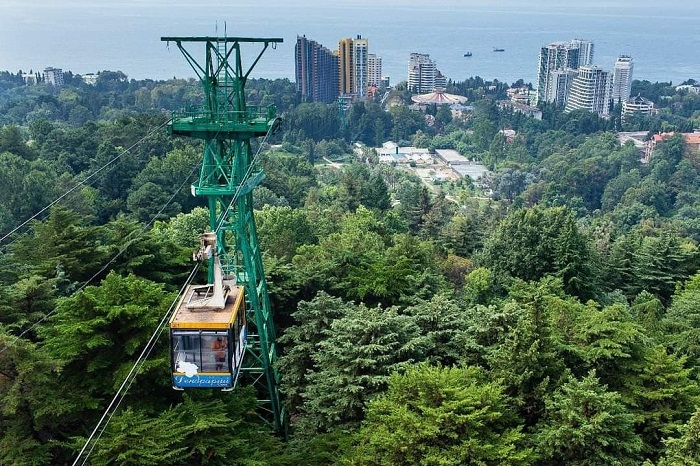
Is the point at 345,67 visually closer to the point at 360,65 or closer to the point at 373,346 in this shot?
the point at 360,65

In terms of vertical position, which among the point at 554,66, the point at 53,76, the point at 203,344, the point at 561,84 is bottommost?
the point at 203,344

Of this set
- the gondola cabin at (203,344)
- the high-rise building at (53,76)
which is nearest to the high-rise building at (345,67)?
the high-rise building at (53,76)

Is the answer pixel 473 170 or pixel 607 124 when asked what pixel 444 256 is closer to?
pixel 473 170

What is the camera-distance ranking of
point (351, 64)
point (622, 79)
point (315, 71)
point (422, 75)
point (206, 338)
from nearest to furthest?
point (206, 338) < point (315, 71) < point (351, 64) < point (422, 75) < point (622, 79)

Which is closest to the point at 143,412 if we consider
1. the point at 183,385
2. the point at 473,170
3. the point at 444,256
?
the point at 183,385

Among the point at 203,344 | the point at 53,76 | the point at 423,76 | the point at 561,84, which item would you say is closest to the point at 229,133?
the point at 203,344

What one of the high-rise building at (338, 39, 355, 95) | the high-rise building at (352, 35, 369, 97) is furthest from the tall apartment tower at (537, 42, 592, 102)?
the high-rise building at (338, 39, 355, 95)
